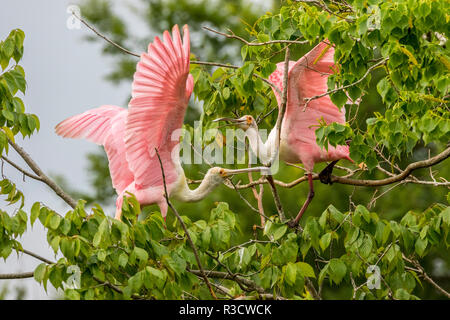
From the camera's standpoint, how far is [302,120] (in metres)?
7.30

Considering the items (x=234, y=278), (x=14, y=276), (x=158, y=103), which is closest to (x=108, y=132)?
(x=158, y=103)

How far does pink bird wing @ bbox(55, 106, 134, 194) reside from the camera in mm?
7434

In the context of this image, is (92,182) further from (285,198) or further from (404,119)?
(404,119)

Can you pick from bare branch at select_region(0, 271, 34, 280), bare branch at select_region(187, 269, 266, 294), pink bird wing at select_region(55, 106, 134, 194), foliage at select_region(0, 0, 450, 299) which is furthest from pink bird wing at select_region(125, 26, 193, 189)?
bare branch at select_region(0, 271, 34, 280)

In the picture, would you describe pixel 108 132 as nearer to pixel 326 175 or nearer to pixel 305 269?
pixel 326 175

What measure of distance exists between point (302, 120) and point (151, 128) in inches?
51.4

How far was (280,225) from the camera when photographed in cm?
578

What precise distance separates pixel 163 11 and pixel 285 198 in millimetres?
6930

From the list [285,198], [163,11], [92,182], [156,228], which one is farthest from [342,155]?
[163,11]

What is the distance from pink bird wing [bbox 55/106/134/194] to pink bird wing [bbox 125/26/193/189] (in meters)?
0.42

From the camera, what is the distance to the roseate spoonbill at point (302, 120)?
6.86m

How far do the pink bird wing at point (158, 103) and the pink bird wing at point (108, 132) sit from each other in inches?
16.5

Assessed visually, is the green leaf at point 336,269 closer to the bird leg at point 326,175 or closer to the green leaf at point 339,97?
the green leaf at point 339,97

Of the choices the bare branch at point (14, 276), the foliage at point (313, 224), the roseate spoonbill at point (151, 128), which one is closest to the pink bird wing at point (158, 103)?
the roseate spoonbill at point (151, 128)
